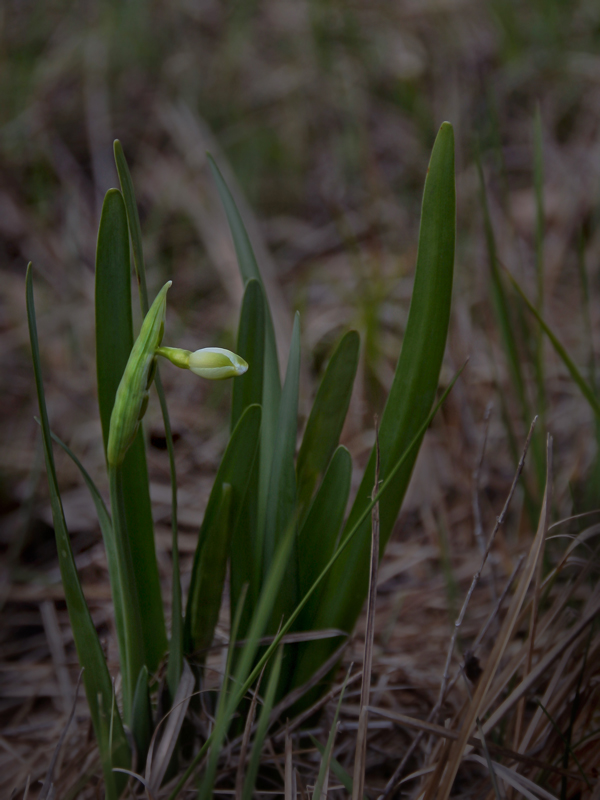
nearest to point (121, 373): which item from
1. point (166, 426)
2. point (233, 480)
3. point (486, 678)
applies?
point (166, 426)

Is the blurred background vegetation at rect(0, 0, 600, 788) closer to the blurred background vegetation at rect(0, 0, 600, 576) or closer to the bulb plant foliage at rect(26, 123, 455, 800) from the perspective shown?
the blurred background vegetation at rect(0, 0, 600, 576)

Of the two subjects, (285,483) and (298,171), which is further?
(298,171)

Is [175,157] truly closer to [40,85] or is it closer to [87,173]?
[87,173]

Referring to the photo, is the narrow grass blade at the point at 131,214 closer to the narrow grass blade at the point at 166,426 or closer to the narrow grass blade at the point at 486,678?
the narrow grass blade at the point at 166,426

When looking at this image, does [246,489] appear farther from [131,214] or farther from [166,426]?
[131,214]

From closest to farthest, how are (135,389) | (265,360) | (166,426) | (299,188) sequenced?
(135,389) → (166,426) → (265,360) → (299,188)
